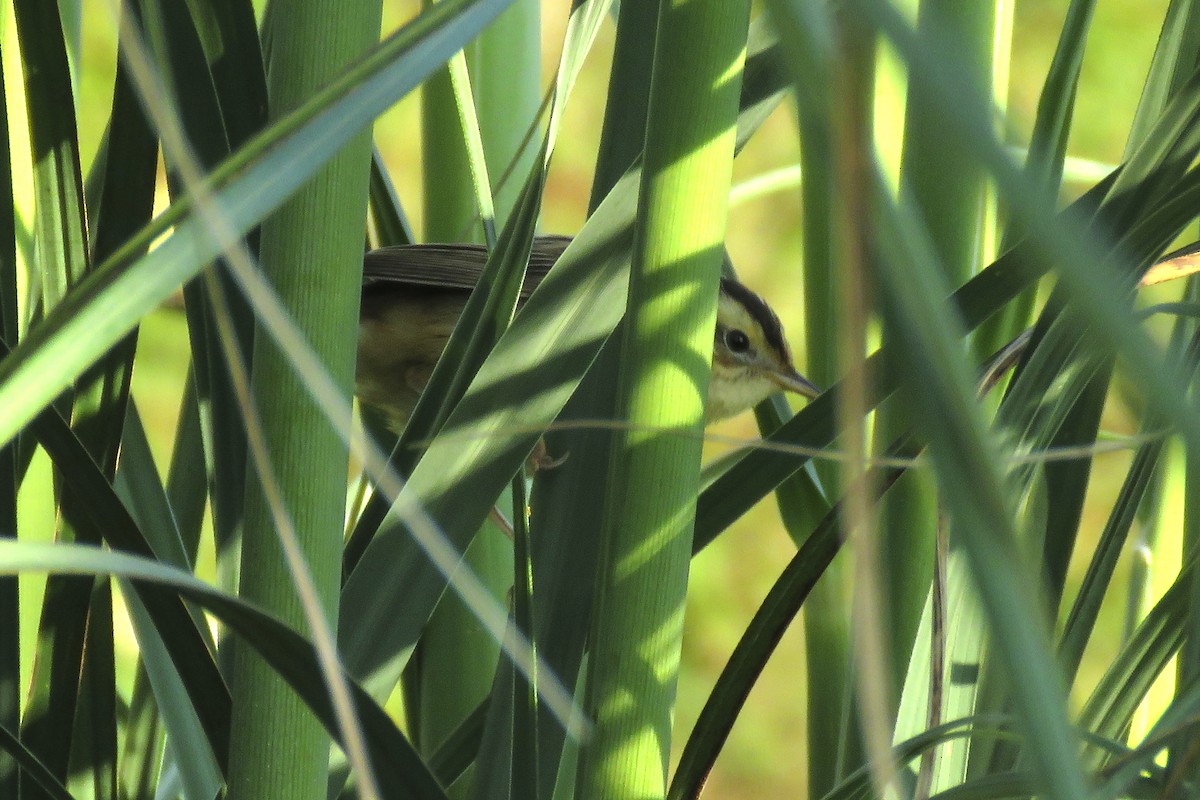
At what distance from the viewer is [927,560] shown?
30.8 inches

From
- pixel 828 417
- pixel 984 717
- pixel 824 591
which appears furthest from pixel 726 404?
pixel 984 717

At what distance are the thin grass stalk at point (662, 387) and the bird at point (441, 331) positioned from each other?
99 cm

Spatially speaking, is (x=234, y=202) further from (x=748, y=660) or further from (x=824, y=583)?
(x=824, y=583)

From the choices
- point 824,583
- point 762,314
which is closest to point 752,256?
point 762,314

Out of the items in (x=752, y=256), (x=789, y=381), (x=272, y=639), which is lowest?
(x=272, y=639)

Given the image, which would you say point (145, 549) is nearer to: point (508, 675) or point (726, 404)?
point (508, 675)

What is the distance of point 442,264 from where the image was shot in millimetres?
1517

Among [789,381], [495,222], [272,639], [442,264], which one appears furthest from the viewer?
[789,381]

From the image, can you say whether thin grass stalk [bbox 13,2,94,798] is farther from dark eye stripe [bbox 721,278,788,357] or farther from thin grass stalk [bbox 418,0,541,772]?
dark eye stripe [bbox 721,278,788,357]

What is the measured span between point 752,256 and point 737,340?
74 cm

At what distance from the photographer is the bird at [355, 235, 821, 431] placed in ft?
5.30

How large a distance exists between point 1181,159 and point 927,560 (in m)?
0.31

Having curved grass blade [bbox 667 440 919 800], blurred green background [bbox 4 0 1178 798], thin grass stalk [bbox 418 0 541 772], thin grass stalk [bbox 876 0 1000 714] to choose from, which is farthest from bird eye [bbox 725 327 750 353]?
curved grass blade [bbox 667 440 919 800]

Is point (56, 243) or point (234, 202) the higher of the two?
point (56, 243)
